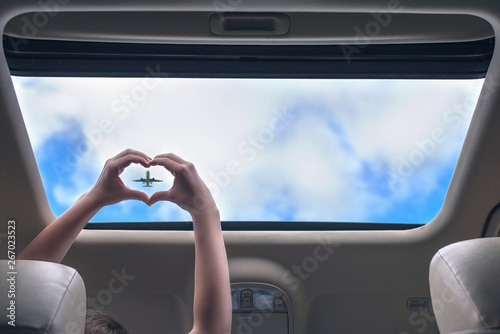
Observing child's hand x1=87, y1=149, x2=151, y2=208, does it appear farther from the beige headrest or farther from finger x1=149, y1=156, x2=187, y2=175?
the beige headrest

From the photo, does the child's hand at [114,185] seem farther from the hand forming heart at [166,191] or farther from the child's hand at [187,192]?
the child's hand at [187,192]

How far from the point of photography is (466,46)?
218cm

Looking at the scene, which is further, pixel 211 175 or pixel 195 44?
pixel 211 175

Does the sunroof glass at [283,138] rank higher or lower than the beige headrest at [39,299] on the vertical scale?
higher

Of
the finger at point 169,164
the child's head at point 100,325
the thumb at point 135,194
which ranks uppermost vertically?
the finger at point 169,164

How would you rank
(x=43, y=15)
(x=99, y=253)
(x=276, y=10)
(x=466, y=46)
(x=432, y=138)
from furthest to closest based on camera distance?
(x=432, y=138) → (x=99, y=253) → (x=466, y=46) → (x=43, y=15) → (x=276, y=10)

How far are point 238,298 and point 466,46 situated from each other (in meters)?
1.53

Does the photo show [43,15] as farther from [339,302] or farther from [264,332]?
[339,302]

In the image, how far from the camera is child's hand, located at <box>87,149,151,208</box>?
1584 millimetres

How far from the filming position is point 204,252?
139 cm

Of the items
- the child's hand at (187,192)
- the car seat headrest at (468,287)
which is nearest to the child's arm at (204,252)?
the child's hand at (187,192)

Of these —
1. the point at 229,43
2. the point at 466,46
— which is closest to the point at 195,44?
the point at 229,43

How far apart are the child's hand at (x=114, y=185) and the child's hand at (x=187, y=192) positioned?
0.10 metres

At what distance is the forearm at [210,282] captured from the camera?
4.15 feet
